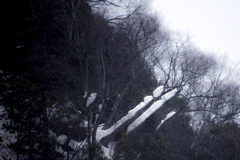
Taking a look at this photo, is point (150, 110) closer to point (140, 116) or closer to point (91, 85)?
point (140, 116)

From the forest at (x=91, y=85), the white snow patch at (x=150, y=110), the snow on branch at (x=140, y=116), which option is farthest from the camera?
the white snow patch at (x=150, y=110)

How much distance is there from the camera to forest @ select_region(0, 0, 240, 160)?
210 inches

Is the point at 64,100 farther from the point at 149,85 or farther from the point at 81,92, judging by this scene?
the point at 149,85

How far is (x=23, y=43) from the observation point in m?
7.63

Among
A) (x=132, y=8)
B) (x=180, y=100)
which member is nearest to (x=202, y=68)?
(x=180, y=100)

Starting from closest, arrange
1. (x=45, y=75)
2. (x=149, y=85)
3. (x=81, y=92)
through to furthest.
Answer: (x=45, y=75)
(x=81, y=92)
(x=149, y=85)

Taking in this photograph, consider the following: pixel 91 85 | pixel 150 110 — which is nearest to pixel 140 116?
pixel 150 110

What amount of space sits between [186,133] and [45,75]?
979 cm

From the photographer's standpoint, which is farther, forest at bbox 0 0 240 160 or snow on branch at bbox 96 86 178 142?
snow on branch at bbox 96 86 178 142

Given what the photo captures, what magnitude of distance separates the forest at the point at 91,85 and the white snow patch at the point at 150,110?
5 centimetres

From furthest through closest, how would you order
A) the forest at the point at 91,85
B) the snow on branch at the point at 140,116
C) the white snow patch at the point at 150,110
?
1. the white snow patch at the point at 150,110
2. the snow on branch at the point at 140,116
3. the forest at the point at 91,85

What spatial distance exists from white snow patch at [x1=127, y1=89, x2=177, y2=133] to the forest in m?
0.05

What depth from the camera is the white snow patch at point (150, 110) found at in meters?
9.43

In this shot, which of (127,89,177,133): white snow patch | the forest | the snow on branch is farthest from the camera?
(127,89,177,133): white snow patch
